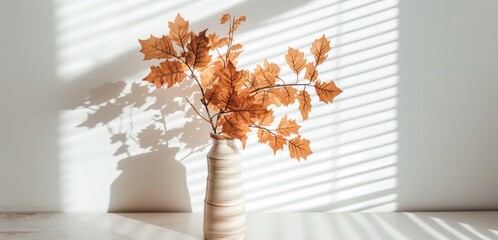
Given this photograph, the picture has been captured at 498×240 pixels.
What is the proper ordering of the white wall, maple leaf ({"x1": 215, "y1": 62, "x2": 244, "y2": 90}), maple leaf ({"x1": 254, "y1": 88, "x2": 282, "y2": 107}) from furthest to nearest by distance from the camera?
the white wall
maple leaf ({"x1": 254, "y1": 88, "x2": 282, "y2": 107})
maple leaf ({"x1": 215, "y1": 62, "x2": 244, "y2": 90})

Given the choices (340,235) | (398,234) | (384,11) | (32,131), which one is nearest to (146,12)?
(32,131)

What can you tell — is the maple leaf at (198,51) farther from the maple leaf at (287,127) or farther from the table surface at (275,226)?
the table surface at (275,226)

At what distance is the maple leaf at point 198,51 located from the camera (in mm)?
1045

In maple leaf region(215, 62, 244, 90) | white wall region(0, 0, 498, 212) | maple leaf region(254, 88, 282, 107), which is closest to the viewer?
maple leaf region(215, 62, 244, 90)

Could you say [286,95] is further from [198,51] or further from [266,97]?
[198,51]

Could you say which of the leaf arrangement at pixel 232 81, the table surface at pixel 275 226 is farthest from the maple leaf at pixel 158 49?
the table surface at pixel 275 226

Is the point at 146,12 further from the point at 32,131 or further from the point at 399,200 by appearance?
the point at 399,200

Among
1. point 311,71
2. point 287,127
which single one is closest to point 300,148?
point 287,127

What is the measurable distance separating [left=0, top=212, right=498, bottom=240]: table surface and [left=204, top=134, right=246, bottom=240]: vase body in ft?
0.28

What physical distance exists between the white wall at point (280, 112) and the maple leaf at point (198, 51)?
216mm

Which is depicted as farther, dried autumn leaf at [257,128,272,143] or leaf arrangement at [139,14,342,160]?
dried autumn leaf at [257,128,272,143]

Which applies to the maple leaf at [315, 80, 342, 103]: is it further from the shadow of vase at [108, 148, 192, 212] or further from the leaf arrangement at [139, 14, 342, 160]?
the shadow of vase at [108, 148, 192, 212]

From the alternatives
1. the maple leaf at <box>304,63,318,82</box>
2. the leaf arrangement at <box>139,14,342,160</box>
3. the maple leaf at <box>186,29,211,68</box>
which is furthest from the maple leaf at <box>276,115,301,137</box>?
the maple leaf at <box>186,29,211,68</box>

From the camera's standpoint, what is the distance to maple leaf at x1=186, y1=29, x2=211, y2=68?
1.04 m
